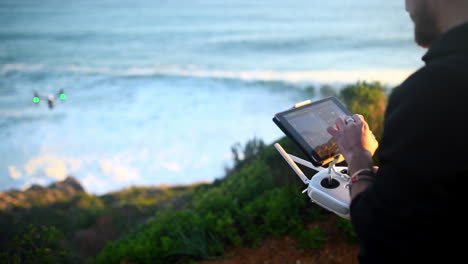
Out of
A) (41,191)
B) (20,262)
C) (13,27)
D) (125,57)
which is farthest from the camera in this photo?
(13,27)

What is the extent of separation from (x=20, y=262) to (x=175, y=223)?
1803 mm

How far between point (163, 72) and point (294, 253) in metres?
24.6

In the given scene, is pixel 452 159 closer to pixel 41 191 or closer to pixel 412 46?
pixel 41 191

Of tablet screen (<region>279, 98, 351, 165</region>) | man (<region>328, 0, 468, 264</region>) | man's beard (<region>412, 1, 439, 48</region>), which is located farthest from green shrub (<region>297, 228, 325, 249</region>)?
man's beard (<region>412, 1, 439, 48</region>)

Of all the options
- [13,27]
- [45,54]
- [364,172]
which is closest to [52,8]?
[13,27]

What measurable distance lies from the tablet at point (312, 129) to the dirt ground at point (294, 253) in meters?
2.08

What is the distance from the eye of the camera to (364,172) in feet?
4.44

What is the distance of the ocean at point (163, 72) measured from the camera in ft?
51.9

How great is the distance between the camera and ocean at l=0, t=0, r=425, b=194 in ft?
51.9

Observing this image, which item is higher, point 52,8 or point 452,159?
A: point 52,8

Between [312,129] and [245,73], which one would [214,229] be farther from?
[245,73]

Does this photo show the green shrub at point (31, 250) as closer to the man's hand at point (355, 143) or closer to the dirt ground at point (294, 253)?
the dirt ground at point (294, 253)

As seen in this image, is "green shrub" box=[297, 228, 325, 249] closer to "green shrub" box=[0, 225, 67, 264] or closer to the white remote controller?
the white remote controller

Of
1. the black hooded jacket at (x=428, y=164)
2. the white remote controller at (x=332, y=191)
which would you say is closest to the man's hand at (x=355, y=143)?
the white remote controller at (x=332, y=191)
